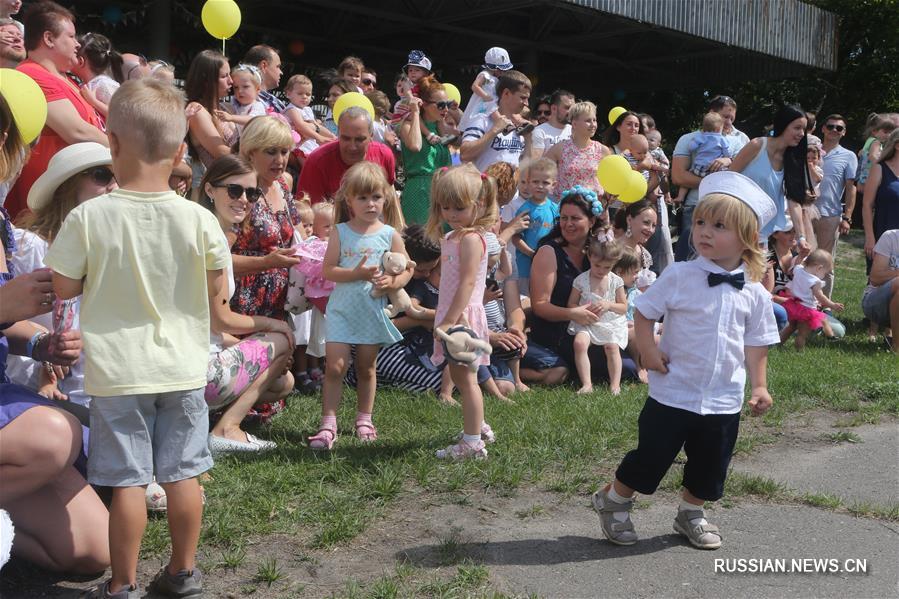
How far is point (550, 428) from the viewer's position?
524 cm

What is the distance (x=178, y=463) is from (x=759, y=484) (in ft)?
9.33

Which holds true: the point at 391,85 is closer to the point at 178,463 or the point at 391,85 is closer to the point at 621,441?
the point at 621,441

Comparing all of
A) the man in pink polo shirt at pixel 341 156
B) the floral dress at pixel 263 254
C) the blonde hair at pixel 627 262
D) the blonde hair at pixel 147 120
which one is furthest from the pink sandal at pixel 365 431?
the blonde hair at pixel 627 262

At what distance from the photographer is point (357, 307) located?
16.8 feet

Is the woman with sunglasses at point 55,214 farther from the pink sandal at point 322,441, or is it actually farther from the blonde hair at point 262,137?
the blonde hair at point 262,137

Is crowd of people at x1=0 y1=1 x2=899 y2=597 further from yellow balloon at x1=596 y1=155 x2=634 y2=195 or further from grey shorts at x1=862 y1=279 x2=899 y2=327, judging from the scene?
yellow balloon at x1=596 y1=155 x2=634 y2=195

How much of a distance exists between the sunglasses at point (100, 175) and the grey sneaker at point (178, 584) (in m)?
1.59

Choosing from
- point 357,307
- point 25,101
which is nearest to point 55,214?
point 25,101

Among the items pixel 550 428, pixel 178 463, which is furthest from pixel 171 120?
pixel 550 428

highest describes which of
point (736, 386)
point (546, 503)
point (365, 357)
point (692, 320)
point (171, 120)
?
point (171, 120)

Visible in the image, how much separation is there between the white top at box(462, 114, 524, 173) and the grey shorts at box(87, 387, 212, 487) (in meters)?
5.61

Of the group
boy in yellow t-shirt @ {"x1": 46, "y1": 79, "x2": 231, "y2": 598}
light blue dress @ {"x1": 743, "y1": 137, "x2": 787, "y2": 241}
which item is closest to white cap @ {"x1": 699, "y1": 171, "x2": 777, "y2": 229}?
boy in yellow t-shirt @ {"x1": 46, "y1": 79, "x2": 231, "y2": 598}

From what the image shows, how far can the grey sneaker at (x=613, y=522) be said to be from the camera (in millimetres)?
3727

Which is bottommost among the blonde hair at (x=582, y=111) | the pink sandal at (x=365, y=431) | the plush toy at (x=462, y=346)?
the pink sandal at (x=365, y=431)
